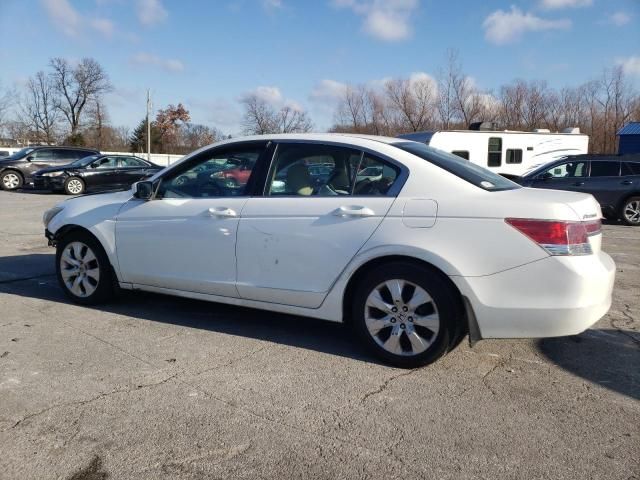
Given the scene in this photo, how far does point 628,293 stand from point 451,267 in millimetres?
3443

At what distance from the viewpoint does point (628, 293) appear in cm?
590

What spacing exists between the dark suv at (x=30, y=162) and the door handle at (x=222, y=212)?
19.0m

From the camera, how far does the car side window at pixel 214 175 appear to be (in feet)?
14.6

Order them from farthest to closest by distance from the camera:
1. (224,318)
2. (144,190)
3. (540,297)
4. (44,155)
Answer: (44,155)
(224,318)
(144,190)
(540,297)

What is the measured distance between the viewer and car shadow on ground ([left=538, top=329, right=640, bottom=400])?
3594 millimetres

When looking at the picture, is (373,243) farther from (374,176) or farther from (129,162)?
(129,162)

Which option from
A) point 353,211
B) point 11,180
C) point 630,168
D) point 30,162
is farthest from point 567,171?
point 11,180

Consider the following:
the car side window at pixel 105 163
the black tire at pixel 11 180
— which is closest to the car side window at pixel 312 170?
the car side window at pixel 105 163

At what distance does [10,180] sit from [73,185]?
136 inches

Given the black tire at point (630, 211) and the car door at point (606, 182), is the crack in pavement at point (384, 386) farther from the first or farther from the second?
the black tire at point (630, 211)

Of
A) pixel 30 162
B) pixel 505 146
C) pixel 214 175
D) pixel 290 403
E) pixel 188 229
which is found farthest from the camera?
pixel 30 162

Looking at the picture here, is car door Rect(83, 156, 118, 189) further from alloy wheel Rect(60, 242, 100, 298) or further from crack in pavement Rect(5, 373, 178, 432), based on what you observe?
crack in pavement Rect(5, 373, 178, 432)

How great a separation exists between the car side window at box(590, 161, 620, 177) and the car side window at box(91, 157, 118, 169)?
15124mm

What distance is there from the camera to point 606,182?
12.5 meters
